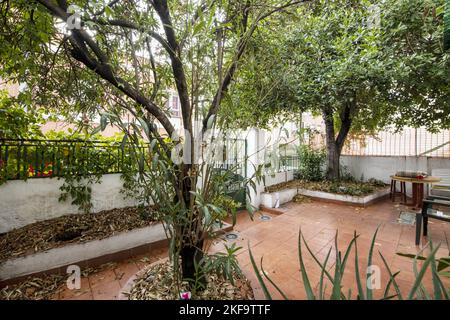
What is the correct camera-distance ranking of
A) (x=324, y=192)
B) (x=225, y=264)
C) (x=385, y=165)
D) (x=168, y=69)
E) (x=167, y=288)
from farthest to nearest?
(x=385, y=165), (x=324, y=192), (x=168, y=69), (x=167, y=288), (x=225, y=264)

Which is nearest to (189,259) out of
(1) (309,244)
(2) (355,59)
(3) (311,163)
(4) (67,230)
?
(4) (67,230)

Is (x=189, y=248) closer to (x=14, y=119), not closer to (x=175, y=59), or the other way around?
(x=175, y=59)

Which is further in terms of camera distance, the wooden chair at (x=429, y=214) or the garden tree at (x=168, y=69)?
the wooden chair at (x=429, y=214)

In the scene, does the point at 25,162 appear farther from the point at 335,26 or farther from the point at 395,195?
the point at 395,195

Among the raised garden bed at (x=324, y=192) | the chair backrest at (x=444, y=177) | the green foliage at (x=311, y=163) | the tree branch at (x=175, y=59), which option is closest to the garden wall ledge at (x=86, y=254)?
the tree branch at (x=175, y=59)

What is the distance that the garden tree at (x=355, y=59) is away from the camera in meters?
3.18

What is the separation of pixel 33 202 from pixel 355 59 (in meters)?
5.30

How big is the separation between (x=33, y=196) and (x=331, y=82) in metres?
4.82

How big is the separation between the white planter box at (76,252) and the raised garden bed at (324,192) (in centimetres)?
276

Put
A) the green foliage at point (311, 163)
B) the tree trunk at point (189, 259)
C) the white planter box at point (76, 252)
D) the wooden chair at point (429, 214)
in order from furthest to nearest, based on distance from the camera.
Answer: the green foliage at point (311, 163)
the wooden chair at point (429, 214)
the white planter box at point (76, 252)
the tree trunk at point (189, 259)

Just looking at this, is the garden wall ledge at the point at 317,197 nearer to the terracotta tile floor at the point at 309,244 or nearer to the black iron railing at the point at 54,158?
the terracotta tile floor at the point at 309,244

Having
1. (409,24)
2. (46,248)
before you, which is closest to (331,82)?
(409,24)

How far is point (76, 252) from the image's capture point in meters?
2.40
